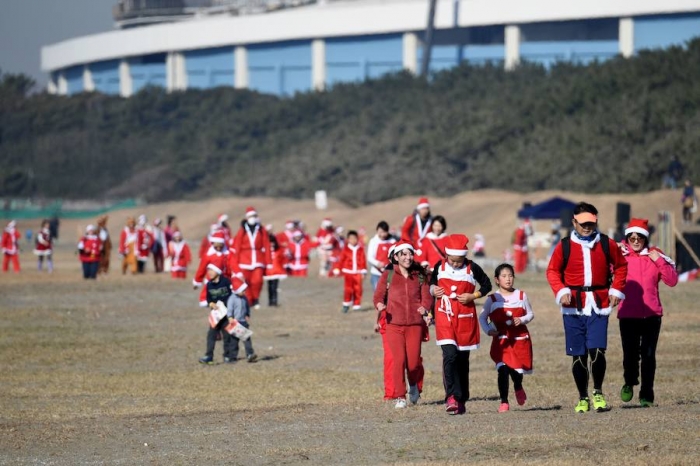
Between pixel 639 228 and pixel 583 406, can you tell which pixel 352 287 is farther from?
pixel 583 406

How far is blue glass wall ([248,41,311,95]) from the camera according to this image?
332 ft

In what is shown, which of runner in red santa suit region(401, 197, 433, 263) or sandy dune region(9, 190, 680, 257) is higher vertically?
sandy dune region(9, 190, 680, 257)

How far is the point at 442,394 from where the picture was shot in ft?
57.5

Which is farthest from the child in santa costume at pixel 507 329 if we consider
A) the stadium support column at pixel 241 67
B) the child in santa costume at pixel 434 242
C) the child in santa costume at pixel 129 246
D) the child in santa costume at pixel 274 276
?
the stadium support column at pixel 241 67

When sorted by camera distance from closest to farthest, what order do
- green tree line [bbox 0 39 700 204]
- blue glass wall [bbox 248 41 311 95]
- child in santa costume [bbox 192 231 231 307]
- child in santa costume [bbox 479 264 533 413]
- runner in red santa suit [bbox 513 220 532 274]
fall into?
child in santa costume [bbox 479 264 533 413]
child in santa costume [bbox 192 231 231 307]
runner in red santa suit [bbox 513 220 532 274]
green tree line [bbox 0 39 700 204]
blue glass wall [bbox 248 41 311 95]

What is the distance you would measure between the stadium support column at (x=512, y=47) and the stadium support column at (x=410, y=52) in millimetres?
6307

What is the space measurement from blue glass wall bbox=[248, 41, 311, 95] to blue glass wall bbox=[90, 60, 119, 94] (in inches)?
587

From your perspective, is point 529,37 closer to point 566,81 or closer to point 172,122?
point 566,81

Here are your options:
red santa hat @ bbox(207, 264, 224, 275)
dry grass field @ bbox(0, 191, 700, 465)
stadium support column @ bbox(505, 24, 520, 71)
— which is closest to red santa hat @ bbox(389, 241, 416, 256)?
dry grass field @ bbox(0, 191, 700, 465)

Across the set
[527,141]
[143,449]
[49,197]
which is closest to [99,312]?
[143,449]

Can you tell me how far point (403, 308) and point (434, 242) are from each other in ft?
30.1

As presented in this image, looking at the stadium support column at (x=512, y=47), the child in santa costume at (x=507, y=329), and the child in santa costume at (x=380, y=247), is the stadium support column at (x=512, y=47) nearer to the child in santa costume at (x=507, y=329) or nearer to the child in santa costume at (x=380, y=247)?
the child in santa costume at (x=380, y=247)

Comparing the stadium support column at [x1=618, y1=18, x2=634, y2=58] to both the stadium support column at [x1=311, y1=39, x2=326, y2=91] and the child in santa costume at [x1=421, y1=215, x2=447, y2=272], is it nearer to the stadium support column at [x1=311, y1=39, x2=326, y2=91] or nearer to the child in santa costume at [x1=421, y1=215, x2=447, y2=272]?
the stadium support column at [x1=311, y1=39, x2=326, y2=91]

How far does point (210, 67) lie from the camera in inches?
4294
